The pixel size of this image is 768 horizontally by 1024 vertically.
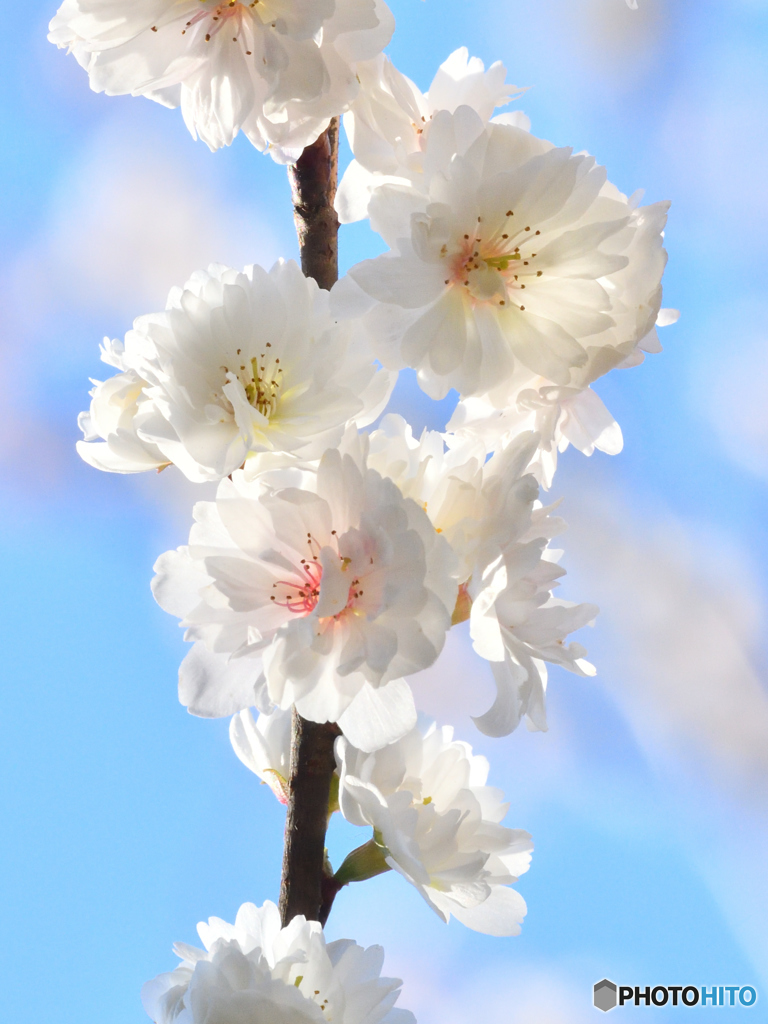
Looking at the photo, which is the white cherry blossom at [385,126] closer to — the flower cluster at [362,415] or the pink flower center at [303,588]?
the flower cluster at [362,415]

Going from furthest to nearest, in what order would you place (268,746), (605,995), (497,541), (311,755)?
1. (605,995)
2. (268,746)
3. (311,755)
4. (497,541)

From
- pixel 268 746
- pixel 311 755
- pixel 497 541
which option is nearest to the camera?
pixel 497 541

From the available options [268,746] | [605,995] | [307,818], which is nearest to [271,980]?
[307,818]

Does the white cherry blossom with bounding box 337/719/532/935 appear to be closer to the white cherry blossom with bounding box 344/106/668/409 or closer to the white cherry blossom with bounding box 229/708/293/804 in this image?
the white cherry blossom with bounding box 229/708/293/804

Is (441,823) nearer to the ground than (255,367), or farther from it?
nearer to the ground

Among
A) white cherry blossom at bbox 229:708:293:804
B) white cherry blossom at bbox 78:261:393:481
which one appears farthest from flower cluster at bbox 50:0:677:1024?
white cherry blossom at bbox 229:708:293:804

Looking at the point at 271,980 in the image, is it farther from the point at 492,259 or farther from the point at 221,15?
the point at 221,15

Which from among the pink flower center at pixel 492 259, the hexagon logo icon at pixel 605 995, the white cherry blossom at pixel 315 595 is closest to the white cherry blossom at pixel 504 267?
the pink flower center at pixel 492 259
